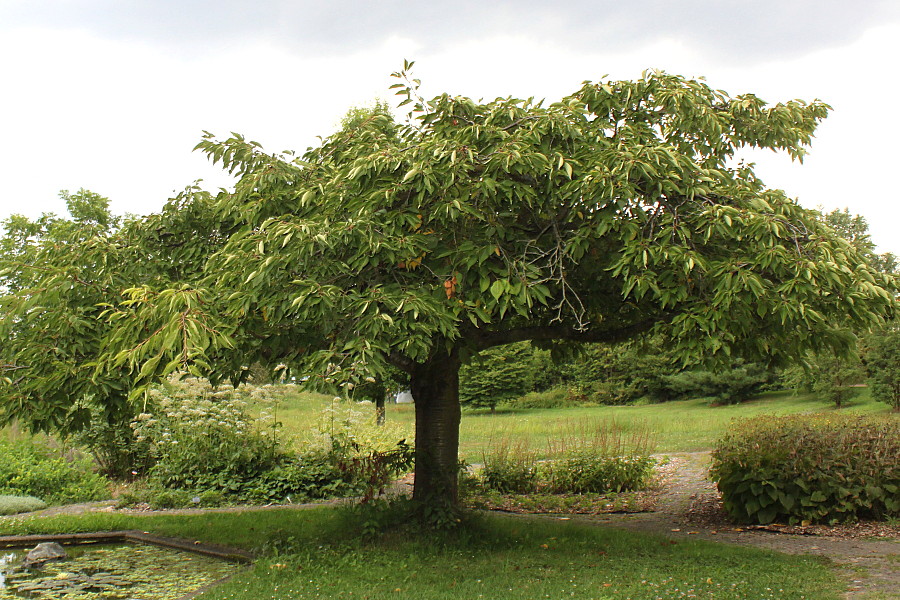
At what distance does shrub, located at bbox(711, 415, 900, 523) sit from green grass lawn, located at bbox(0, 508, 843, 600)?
1.40 meters

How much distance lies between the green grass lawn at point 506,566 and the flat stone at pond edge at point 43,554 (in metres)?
1.15

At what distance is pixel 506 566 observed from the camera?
6375mm

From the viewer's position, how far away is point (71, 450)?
1384 centimetres

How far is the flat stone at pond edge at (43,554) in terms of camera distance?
24.3 ft

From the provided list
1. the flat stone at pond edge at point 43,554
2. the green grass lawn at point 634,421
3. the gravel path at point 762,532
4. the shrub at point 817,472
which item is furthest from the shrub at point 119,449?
the shrub at point 817,472

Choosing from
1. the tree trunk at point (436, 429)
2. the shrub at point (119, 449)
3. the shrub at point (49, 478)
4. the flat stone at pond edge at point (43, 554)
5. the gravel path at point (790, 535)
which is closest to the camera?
the gravel path at point (790, 535)

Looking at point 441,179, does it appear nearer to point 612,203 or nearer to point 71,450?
point 612,203

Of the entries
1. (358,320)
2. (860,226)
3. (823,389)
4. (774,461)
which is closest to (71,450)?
(358,320)

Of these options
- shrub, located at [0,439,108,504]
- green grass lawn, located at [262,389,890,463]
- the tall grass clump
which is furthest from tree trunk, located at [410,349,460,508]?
shrub, located at [0,439,108,504]

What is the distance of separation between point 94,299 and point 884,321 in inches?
247

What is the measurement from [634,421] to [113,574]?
65.2 feet

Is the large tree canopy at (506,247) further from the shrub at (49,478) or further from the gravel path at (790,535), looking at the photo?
the shrub at (49,478)

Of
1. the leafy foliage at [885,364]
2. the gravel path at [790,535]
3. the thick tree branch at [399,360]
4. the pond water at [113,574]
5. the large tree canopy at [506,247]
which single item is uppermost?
the large tree canopy at [506,247]

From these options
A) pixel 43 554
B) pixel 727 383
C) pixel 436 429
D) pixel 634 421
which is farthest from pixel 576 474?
pixel 727 383
